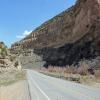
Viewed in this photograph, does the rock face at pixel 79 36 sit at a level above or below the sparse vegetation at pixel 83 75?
above

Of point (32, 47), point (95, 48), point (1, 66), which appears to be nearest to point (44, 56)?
point (32, 47)

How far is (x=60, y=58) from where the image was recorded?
101m

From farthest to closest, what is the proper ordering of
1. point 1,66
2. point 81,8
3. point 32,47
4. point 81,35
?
point 32,47
point 81,8
point 81,35
point 1,66

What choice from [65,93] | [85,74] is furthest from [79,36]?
[65,93]

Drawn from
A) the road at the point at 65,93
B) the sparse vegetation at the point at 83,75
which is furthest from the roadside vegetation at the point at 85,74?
the road at the point at 65,93

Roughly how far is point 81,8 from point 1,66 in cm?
4757

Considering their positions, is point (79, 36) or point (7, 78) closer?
point (7, 78)

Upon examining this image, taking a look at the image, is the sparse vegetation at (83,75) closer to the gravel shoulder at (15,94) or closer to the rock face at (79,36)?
the gravel shoulder at (15,94)

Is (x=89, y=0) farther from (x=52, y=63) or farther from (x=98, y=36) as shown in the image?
(x=52, y=63)

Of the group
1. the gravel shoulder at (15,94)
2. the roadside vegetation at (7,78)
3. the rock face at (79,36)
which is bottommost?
the gravel shoulder at (15,94)

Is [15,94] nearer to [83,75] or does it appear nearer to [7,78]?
[7,78]

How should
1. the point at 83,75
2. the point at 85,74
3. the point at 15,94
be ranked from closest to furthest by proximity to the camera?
1. the point at 15,94
2. the point at 83,75
3. the point at 85,74

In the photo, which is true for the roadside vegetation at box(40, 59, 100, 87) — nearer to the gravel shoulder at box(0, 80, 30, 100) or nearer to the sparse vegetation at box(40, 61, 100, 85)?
the sparse vegetation at box(40, 61, 100, 85)

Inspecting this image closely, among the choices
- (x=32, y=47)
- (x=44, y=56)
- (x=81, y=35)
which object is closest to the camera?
(x=81, y=35)
